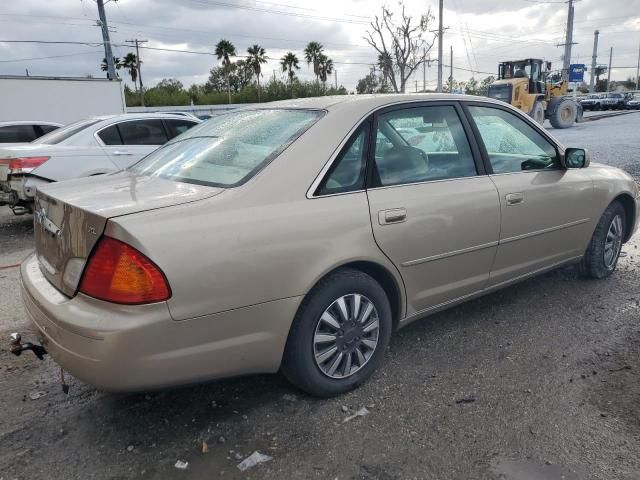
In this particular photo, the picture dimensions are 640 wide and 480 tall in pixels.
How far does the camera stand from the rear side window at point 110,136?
7395mm

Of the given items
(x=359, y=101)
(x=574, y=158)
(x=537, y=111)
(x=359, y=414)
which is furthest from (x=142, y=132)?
(x=537, y=111)

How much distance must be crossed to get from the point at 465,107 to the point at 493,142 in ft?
1.16

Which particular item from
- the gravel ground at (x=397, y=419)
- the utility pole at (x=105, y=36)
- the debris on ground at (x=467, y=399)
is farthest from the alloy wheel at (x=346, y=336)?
the utility pole at (x=105, y=36)

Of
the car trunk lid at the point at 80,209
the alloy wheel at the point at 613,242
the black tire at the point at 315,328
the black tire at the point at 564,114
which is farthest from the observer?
the black tire at the point at 564,114

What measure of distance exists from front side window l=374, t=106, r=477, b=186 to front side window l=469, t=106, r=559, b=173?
0.71 feet

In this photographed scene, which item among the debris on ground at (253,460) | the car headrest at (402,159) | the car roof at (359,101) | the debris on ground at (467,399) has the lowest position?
the debris on ground at (467,399)

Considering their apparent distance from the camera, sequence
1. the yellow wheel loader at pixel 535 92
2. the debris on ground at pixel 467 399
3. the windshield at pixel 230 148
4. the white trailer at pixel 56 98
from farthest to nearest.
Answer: the yellow wheel loader at pixel 535 92
the white trailer at pixel 56 98
the debris on ground at pixel 467 399
the windshield at pixel 230 148

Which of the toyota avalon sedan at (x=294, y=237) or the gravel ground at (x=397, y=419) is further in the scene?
the gravel ground at (x=397, y=419)

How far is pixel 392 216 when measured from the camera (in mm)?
2855

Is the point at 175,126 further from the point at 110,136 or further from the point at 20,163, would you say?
the point at 20,163

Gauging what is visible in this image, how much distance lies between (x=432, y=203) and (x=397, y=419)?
1204mm

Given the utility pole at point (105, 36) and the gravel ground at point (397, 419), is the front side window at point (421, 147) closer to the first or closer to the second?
the gravel ground at point (397, 419)

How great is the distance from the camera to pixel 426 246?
3014 mm

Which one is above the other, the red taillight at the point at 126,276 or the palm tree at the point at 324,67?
the palm tree at the point at 324,67
